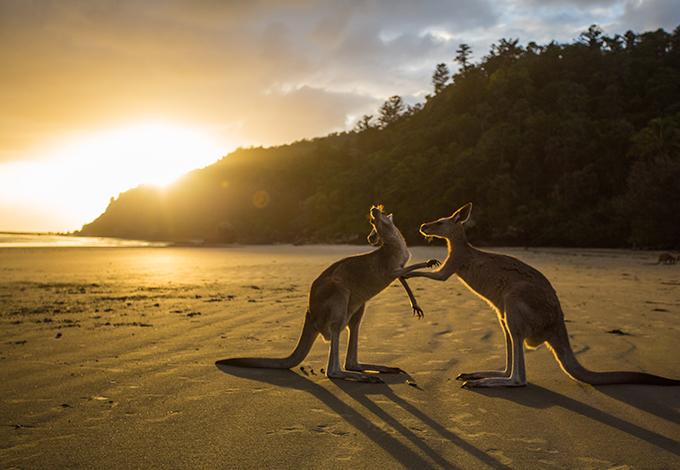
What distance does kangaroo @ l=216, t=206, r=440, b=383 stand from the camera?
3639mm

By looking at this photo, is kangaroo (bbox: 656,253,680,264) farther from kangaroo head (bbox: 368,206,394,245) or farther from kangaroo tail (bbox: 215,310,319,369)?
kangaroo tail (bbox: 215,310,319,369)

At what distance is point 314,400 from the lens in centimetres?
314

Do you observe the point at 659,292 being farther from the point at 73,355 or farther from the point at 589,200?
the point at 589,200

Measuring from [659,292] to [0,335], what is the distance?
1098 cm

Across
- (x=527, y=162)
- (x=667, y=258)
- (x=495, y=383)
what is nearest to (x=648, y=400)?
(x=495, y=383)

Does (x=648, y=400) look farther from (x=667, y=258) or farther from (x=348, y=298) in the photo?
(x=667, y=258)

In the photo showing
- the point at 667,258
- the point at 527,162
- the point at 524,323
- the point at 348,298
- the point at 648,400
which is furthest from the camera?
the point at 527,162

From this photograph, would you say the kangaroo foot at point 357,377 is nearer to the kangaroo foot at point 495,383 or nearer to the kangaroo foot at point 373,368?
the kangaroo foot at point 373,368

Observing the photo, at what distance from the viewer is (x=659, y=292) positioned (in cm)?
855

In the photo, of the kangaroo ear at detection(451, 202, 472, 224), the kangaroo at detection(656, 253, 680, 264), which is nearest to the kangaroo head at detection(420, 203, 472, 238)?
the kangaroo ear at detection(451, 202, 472, 224)

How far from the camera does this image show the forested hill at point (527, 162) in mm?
33688

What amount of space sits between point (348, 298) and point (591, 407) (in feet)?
6.37

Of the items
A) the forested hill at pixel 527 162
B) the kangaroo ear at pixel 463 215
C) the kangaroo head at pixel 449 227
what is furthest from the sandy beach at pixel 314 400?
the forested hill at pixel 527 162

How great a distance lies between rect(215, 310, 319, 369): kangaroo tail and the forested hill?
2977cm
